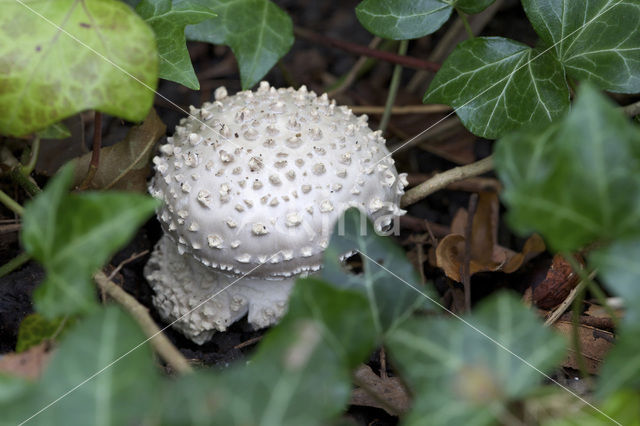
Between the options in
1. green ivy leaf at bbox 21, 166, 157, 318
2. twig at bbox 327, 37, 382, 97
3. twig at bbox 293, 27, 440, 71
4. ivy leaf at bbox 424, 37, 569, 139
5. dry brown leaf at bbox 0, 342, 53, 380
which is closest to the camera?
green ivy leaf at bbox 21, 166, 157, 318

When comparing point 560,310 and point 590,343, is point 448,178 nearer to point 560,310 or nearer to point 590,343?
point 560,310

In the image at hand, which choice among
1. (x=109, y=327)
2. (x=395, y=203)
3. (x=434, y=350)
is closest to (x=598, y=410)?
(x=434, y=350)

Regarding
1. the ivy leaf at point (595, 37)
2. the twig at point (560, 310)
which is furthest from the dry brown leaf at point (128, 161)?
the twig at point (560, 310)

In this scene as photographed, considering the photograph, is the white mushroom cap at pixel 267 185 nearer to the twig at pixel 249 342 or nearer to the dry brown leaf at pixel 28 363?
the twig at pixel 249 342

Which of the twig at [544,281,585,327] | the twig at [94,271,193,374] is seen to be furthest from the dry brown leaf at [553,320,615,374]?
the twig at [94,271,193,374]

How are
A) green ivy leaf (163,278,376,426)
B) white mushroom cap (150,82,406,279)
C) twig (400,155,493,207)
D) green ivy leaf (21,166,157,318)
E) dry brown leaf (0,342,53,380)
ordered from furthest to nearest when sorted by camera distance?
twig (400,155,493,207) < white mushroom cap (150,82,406,279) < dry brown leaf (0,342,53,380) < green ivy leaf (21,166,157,318) < green ivy leaf (163,278,376,426)

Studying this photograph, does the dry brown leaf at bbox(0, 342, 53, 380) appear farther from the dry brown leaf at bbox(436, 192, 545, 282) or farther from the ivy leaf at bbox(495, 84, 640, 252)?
the dry brown leaf at bbox(436, 192, 545, 282)
